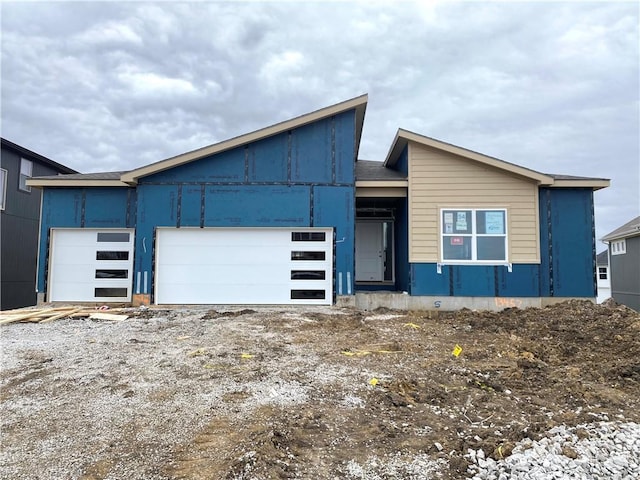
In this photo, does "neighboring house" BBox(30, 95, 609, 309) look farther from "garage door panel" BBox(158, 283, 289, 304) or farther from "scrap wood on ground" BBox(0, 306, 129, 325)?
"scrap wood on ground" BBox(0, 306, 129, 325)

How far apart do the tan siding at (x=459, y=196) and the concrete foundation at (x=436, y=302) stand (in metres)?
1.02

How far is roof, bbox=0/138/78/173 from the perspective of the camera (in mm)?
12763

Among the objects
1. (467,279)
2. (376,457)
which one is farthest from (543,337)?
(376,457)

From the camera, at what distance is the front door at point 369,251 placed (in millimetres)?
12984

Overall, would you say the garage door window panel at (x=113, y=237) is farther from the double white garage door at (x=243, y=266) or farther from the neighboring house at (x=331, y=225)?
the double white garage door at (x=243, y=266)

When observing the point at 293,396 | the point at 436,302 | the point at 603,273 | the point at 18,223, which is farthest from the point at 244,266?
the point at 603,273

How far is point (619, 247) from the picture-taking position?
1512 cm

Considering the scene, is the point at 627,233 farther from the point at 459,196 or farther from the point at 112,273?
the point at 112,273

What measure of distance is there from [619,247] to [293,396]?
53.3 ft

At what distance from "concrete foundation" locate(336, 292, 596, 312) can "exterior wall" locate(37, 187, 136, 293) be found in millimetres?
6347

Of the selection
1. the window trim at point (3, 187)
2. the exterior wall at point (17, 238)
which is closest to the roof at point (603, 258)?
the exterior wall at point (17, 238)

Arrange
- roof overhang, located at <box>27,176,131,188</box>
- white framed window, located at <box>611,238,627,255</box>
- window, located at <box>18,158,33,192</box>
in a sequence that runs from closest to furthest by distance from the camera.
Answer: roof overhang, located at <box>27,176,131,188</box> < window, located at <box>18,158,33,192</box> < white framed window, located at <box>611,238,627,255</box>

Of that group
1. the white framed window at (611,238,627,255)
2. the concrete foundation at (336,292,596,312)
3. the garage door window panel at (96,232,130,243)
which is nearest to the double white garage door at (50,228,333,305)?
the concrete foundation at (336,292,596,312)

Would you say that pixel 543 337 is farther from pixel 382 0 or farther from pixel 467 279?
pixel 382 0
